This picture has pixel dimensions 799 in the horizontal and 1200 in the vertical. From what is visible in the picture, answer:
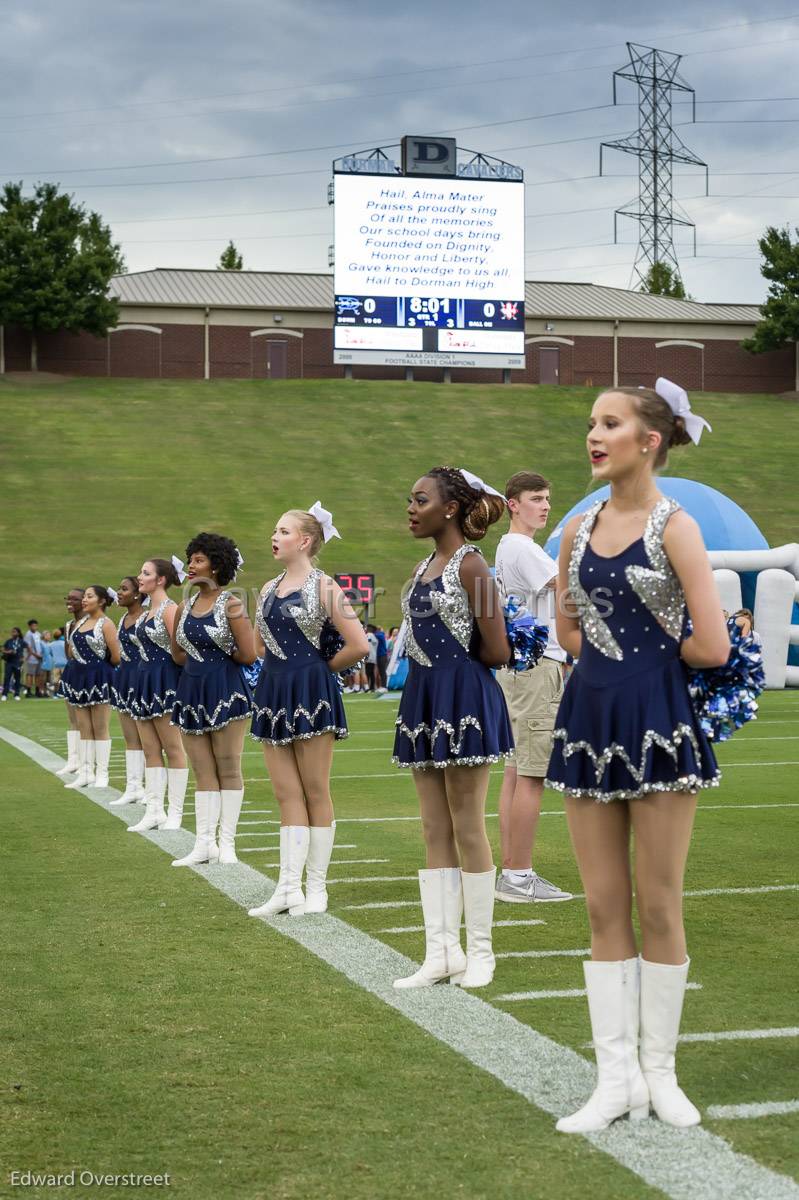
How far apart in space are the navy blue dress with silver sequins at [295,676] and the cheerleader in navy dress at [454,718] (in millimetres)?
1368

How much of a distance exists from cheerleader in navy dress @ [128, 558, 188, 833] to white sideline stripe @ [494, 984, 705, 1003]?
5.24 meters

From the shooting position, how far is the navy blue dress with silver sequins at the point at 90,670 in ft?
44.5

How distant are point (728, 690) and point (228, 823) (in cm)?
514

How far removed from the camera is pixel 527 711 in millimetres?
7422

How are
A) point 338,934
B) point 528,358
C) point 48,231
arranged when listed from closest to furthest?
1. point 338,934
2. point 48,231
3. point 528,358

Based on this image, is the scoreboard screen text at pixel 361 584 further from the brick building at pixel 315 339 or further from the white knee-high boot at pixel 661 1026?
the brick building at pixel 315 339

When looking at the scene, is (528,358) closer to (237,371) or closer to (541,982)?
(237,371)

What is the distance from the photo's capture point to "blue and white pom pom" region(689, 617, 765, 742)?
4.02 m

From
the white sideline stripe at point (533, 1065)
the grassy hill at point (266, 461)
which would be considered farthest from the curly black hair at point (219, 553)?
the grassy hill at point (266, 461)

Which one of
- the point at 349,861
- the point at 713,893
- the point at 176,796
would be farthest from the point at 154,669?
the point at 713,893

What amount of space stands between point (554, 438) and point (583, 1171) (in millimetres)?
45207

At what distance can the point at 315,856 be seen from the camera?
7125 millimetres

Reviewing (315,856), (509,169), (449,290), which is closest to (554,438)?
(449,290)

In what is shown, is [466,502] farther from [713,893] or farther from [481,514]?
[713,893]
